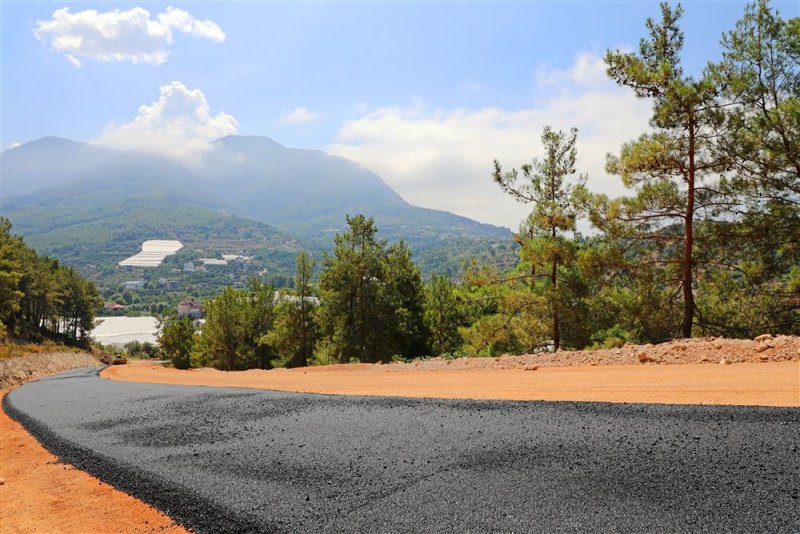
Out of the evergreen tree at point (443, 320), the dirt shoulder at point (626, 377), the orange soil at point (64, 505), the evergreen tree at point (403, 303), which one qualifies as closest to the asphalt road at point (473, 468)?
the orange soil at point (64, 505)

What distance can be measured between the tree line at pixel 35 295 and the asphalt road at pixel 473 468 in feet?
131

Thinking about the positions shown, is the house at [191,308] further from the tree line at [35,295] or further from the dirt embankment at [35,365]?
the dirt embankment at [35,365]

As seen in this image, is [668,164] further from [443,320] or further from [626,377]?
[443,320]

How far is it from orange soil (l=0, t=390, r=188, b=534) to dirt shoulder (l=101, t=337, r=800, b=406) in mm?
5018

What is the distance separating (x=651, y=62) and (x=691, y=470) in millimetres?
13397

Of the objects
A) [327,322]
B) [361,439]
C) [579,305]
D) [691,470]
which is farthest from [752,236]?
[327,322]

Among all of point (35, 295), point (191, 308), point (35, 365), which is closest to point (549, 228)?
point (35, 365)

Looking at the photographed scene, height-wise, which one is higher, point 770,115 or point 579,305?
point 770,115

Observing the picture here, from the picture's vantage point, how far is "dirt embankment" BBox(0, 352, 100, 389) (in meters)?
24.1

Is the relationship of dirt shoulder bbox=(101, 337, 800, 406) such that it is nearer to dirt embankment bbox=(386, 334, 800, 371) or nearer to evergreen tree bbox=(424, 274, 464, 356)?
dirt embankment bbox=(386, 334, 800, 371)

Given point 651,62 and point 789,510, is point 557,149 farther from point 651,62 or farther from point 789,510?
point 789,510

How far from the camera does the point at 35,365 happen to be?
29.2 meters

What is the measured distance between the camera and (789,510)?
3770mm

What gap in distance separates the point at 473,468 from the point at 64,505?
4639mm
